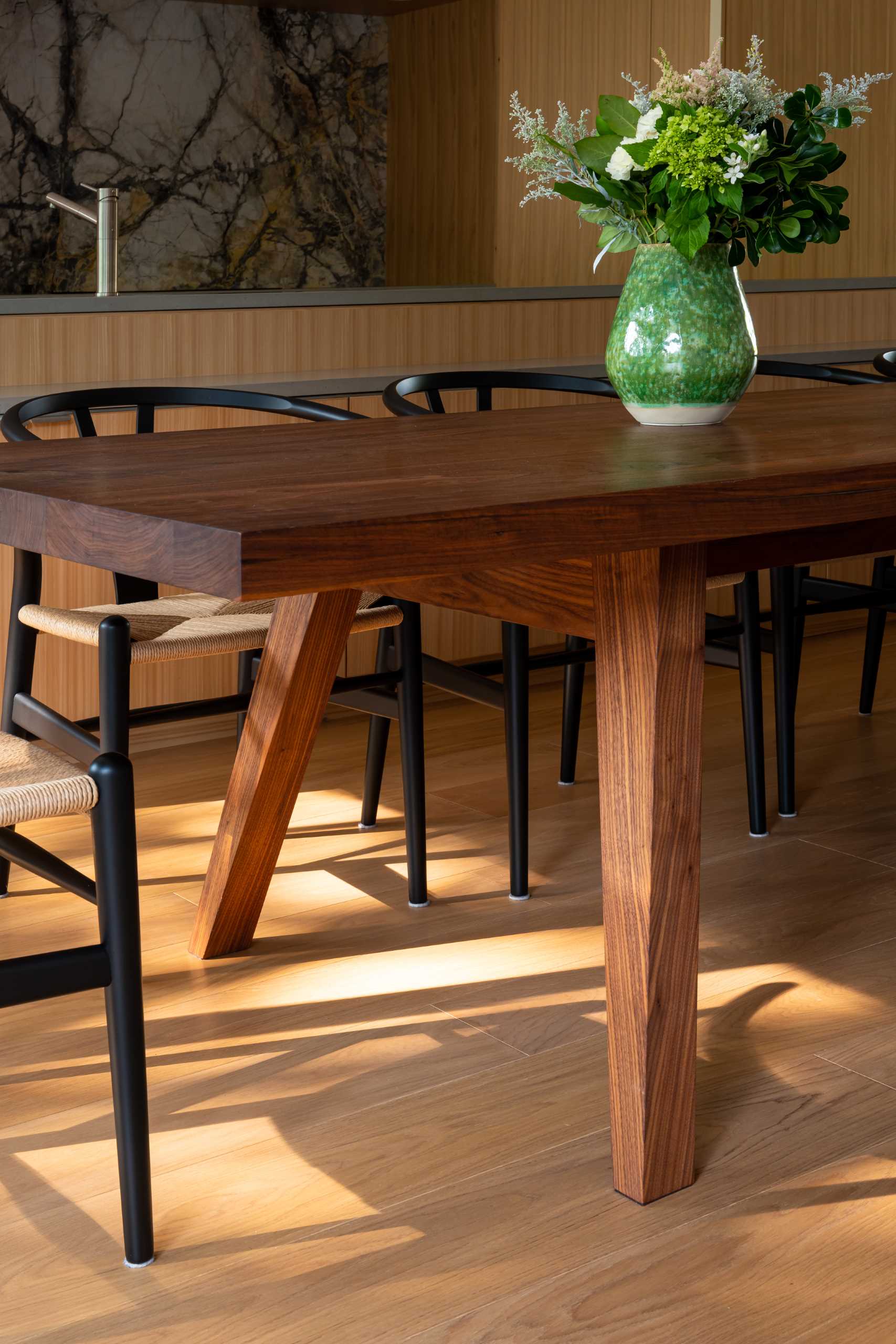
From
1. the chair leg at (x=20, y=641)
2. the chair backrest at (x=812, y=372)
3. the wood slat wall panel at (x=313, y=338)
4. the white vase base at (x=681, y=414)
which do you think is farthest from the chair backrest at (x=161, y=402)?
the chair backrest at (x=812, y=372)

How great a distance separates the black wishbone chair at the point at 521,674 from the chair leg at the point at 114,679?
0.64 metres

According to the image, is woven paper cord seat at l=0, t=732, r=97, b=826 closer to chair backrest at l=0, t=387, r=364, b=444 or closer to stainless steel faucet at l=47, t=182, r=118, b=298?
chair backrest at l=0, t=387, r=364, b=444

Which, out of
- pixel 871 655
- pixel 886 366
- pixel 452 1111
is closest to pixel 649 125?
pixel 452 1111

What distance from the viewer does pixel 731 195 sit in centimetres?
176

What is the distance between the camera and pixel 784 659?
2738 mm

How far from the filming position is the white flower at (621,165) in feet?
5.94

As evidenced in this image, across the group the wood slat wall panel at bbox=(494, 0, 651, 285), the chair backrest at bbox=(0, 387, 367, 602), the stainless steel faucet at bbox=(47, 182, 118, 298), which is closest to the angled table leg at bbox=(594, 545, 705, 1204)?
the chair backrest at bbox=(0, 387, 367, 602)

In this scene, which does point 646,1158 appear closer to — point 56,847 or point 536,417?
point 536,417

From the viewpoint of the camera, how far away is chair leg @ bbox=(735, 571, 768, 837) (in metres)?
2.58

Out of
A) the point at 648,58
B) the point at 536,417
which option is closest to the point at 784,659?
the point at 536,417

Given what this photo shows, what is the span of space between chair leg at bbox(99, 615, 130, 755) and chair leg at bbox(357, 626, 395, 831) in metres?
0.67

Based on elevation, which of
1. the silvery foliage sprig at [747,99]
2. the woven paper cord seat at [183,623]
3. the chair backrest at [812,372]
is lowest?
the woven paper cord seat at [183,623]

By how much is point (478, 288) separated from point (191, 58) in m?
1.32

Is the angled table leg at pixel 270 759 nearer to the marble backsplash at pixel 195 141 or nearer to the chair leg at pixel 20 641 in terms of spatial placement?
the chair leg at pixel 20 641
